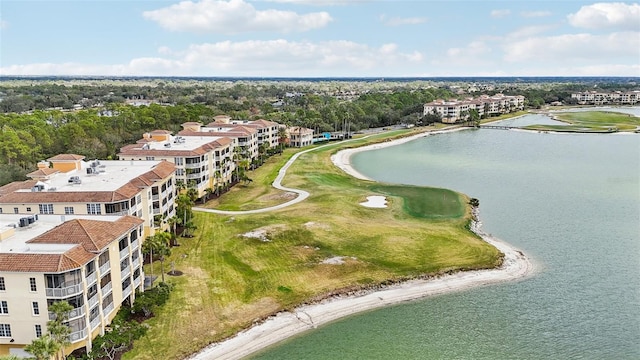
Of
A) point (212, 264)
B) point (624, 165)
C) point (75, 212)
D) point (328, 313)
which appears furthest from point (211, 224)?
point (624, 165)

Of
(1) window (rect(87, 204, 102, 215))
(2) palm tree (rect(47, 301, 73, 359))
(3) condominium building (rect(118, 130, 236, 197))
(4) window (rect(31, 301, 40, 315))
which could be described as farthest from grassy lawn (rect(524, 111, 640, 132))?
(4) window (rect(31, 301, 40, 315))

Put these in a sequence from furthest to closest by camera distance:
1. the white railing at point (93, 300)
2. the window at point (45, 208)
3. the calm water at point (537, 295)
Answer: the window at point (45, 208)
the calm water at point (537, 295)
the white railing at point (93, 300)

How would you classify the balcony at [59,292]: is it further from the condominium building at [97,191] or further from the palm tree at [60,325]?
the condominium building at [97,191]

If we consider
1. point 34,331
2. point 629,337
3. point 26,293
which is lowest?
point 629,337

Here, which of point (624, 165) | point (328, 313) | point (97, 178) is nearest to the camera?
point (328, 313)

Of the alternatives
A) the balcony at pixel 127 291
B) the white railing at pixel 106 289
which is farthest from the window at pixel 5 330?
the balcony at pixel 127 291

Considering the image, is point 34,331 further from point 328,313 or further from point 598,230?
point 598,230

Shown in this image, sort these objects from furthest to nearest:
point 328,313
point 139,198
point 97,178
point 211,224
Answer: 1. point 211,224
2. point 97,178
3. point 139,198
4. point 328,313

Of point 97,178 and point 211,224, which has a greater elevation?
point 97,178
